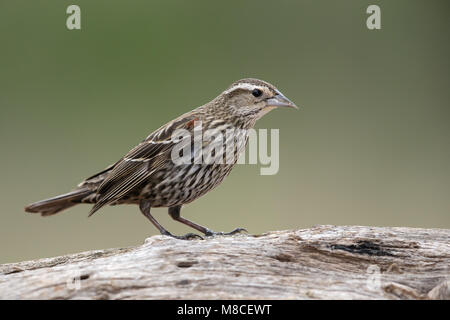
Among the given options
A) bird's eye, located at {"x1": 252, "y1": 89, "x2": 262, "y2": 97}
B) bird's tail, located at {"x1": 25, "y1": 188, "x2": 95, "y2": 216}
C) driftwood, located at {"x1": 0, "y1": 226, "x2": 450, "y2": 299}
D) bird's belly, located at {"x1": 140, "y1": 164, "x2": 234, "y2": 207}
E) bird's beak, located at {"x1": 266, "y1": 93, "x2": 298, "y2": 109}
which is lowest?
driftwood, located at {"x1": 0, "y1": 226, "x2": 450, "y2": 299}

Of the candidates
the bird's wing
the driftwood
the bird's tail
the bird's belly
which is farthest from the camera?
the bird's tail

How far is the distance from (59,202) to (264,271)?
3087 mm

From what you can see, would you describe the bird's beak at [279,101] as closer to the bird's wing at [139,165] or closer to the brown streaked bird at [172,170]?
the brown streaked bird at [172,170]

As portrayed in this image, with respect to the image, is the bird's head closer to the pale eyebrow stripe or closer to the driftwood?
the pale eyebrow stripe

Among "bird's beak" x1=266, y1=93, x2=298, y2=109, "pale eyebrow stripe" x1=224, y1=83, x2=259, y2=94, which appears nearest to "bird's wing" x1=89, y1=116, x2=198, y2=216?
"pale eyebrow stripe" x1=224, y1=83, x2=259, y2=94

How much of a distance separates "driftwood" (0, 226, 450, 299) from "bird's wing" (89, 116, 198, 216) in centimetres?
127

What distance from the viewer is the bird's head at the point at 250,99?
285 inches

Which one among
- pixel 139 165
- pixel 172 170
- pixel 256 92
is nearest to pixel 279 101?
pixel 256 92

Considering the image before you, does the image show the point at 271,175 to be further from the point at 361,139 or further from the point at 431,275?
the point at 431,275

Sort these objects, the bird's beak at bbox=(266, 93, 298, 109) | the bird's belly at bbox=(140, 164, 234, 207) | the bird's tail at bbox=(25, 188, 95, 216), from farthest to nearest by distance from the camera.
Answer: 1. the bird's tail at bbox=(25, 188, 95, 216)
2. the bird's beak at bbox=(266, 93, 298, 109)
3. the bird's belly at bbox=(140, 164, 234, 207)

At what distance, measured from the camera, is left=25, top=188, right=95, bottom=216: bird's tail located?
724cm

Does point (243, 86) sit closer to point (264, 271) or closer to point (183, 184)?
point (183, 184)
